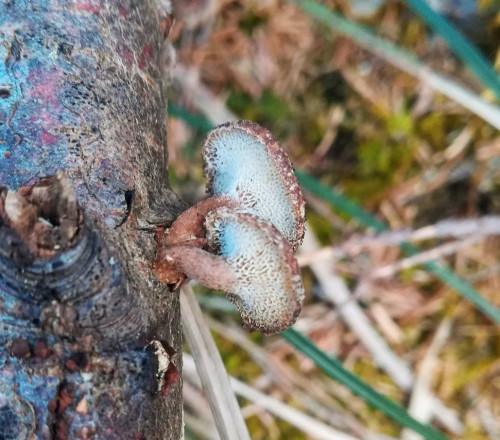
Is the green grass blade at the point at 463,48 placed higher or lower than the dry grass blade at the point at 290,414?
higher

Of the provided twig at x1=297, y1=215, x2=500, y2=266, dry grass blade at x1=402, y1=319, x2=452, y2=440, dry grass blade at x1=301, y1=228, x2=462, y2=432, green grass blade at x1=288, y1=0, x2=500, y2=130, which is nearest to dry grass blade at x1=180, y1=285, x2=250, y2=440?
twig at x1=297, y1=215, x2=500, y2=266

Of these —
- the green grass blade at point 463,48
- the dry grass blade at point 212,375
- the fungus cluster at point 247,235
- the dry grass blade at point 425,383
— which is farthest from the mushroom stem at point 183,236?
the dry grass blade at point 425,383

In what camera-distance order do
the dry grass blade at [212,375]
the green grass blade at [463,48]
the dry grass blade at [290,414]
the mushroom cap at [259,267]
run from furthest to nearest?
the dry grass blade at [290,414] < the green grass blade at [463,48] < the dry grass blade at [212,375] < the mushroom cap at [259,267]

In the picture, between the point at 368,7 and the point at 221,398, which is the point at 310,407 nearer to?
the point at 221,398

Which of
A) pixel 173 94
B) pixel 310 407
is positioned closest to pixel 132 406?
pixel 310 407

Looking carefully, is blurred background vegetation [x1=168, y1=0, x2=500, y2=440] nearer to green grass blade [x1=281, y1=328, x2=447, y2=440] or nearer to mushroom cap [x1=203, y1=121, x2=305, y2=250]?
green grass blade [x1=281, y1=328, x2=447, y2=440]

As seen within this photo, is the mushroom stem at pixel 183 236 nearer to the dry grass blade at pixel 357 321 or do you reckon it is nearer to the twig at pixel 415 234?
the twig at pixel 415 234

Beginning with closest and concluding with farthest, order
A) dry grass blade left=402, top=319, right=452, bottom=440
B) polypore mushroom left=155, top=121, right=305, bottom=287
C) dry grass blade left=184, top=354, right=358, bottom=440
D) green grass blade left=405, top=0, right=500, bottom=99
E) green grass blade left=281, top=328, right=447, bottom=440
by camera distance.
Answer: polypore mushroom left=155, top=121, right=305, bottom=287 → green grass blade left=281, top=328, right=447, bottom=440 → green grass blade left=405, top=0, right=500, bottom=99 → dry grass blade left=184, top=354, right=358, bottom=440 → dry grass blade left=402, top=319, right=452, bottom=440
